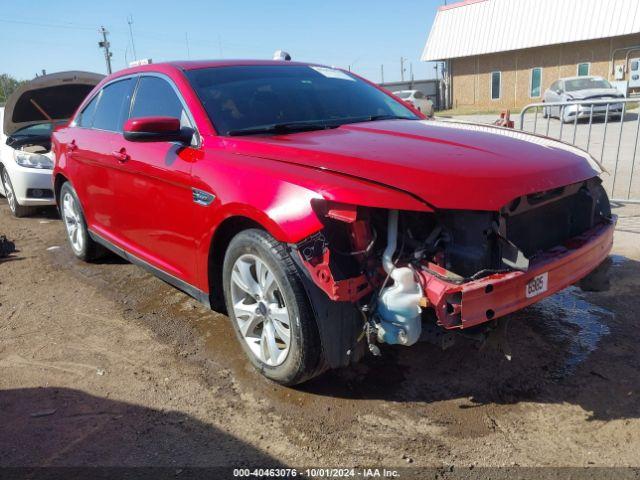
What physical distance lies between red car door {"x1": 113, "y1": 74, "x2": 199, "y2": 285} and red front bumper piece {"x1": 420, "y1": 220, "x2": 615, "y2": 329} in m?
1.68

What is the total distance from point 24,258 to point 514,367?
524cm

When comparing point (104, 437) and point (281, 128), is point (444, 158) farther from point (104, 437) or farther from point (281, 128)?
point (104, 437)

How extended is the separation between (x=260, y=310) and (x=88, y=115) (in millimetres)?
3260

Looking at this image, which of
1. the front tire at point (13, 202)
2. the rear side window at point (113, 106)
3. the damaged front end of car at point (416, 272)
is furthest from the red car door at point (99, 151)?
the front tire at point (13, 202)

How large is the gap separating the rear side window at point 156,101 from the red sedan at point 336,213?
0.06 ft

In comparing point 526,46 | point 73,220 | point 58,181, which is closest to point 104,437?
point 73,220

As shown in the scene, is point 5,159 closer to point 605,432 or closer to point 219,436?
point 219,436

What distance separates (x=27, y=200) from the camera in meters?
7.71

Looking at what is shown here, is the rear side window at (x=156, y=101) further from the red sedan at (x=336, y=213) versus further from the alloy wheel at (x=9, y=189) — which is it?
the alloy wheel at (x=9, y=189)

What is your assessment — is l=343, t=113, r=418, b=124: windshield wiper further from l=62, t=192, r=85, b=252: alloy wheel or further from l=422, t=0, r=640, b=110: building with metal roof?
l=422, t=0, r=640, b=110: building with metal roof

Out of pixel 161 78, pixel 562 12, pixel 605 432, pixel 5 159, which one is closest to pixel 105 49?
pixel 562 12

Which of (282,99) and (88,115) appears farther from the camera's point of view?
(88,115)

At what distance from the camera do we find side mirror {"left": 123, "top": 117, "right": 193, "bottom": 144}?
331cm

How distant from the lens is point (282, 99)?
382 cm
